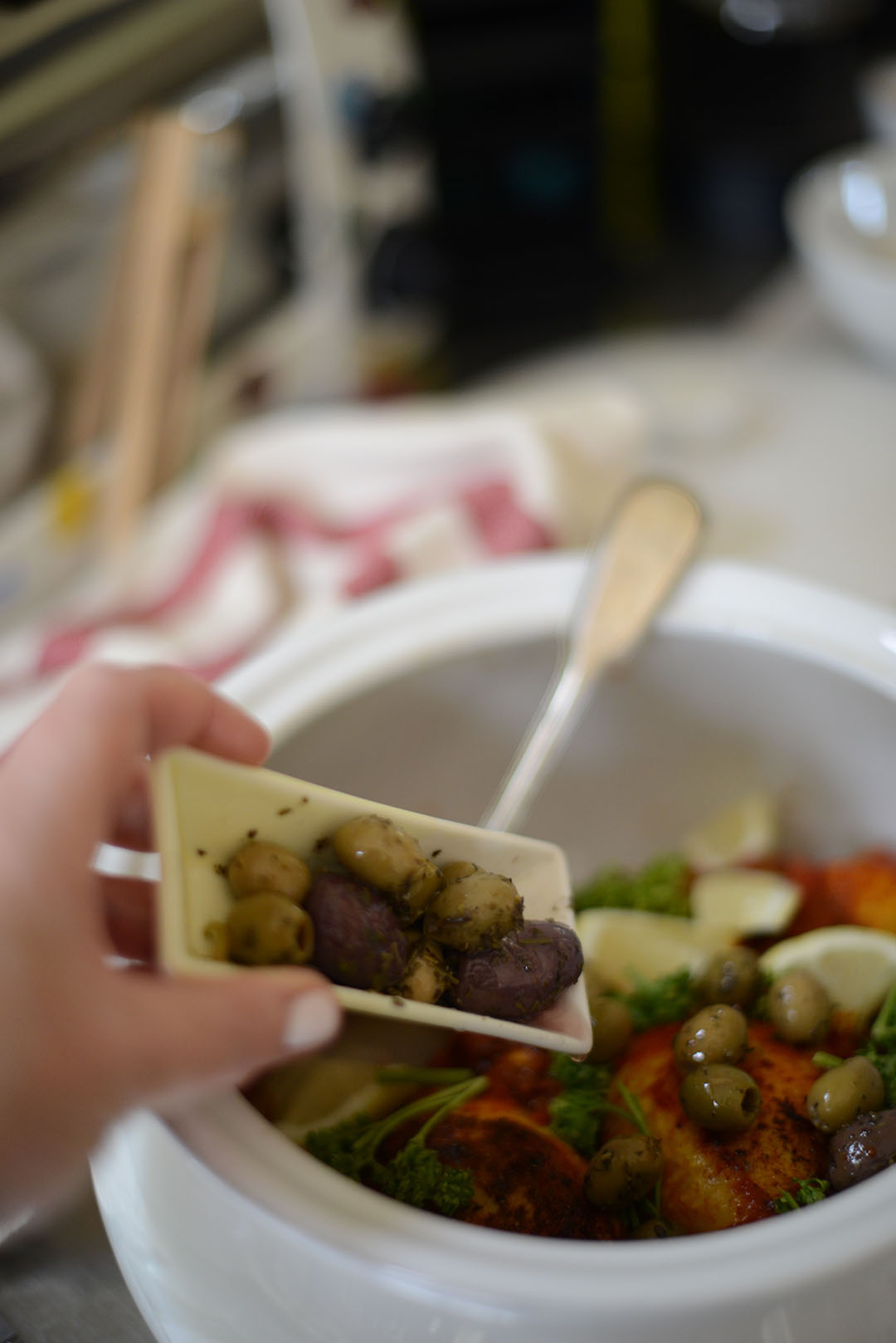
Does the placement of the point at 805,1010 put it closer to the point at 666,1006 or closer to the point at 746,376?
the point at 666,1006

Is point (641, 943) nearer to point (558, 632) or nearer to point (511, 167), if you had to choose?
point (558, 632)

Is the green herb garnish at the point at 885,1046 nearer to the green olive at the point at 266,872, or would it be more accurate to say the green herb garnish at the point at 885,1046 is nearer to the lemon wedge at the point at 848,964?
the lemon wedge at the point at 848,964

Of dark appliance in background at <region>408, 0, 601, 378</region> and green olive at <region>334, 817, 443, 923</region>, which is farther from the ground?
dark appliance in background at <region>408, 0, 601, 378</region>

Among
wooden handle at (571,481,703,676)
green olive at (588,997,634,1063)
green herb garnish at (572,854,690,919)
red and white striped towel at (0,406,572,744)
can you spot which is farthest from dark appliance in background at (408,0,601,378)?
green olive at (588,997,634,1063)

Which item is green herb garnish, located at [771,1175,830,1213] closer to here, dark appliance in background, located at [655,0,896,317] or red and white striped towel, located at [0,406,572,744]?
red and white striped towel, located at [0,406,572,744]

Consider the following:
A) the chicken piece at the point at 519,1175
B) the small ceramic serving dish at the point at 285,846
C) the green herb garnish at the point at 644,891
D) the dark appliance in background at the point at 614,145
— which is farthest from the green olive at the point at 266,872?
the dark appliance in background at the point at 614,145

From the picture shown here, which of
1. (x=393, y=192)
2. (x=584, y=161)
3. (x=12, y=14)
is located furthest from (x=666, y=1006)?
(x=584, y=161)
